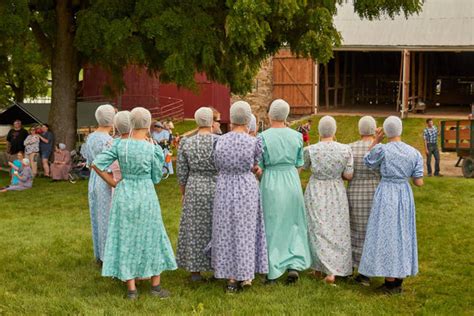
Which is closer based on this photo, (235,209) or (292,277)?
(235,209)

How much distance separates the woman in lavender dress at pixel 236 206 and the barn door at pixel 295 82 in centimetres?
2301

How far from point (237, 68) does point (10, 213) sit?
669cm

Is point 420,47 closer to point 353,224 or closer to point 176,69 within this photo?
point 176,69

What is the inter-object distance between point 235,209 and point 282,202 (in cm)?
53

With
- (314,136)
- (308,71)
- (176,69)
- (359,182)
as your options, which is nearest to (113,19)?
(176,69)

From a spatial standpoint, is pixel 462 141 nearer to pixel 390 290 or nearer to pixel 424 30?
pixel 424 30

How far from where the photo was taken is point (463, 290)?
7.23 meters

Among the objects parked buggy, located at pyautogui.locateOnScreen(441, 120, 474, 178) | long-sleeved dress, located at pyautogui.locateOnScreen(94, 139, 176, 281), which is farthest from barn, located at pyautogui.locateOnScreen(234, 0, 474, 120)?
long-sleeved dress, located at pyautogui.locateOnScreen(94, 139, 176, 281)

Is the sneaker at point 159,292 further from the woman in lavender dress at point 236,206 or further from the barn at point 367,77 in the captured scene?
the barn at point 367,77

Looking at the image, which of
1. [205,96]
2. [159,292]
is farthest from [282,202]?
[205,96]

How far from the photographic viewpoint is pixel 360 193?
7285mm

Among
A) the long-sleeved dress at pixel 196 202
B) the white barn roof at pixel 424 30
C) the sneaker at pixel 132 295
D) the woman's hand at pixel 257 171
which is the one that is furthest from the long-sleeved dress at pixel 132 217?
the white barn roof at pixel 424 30

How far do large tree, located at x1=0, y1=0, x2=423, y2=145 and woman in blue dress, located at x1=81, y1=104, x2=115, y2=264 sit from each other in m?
6.70

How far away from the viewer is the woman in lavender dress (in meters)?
6.82
